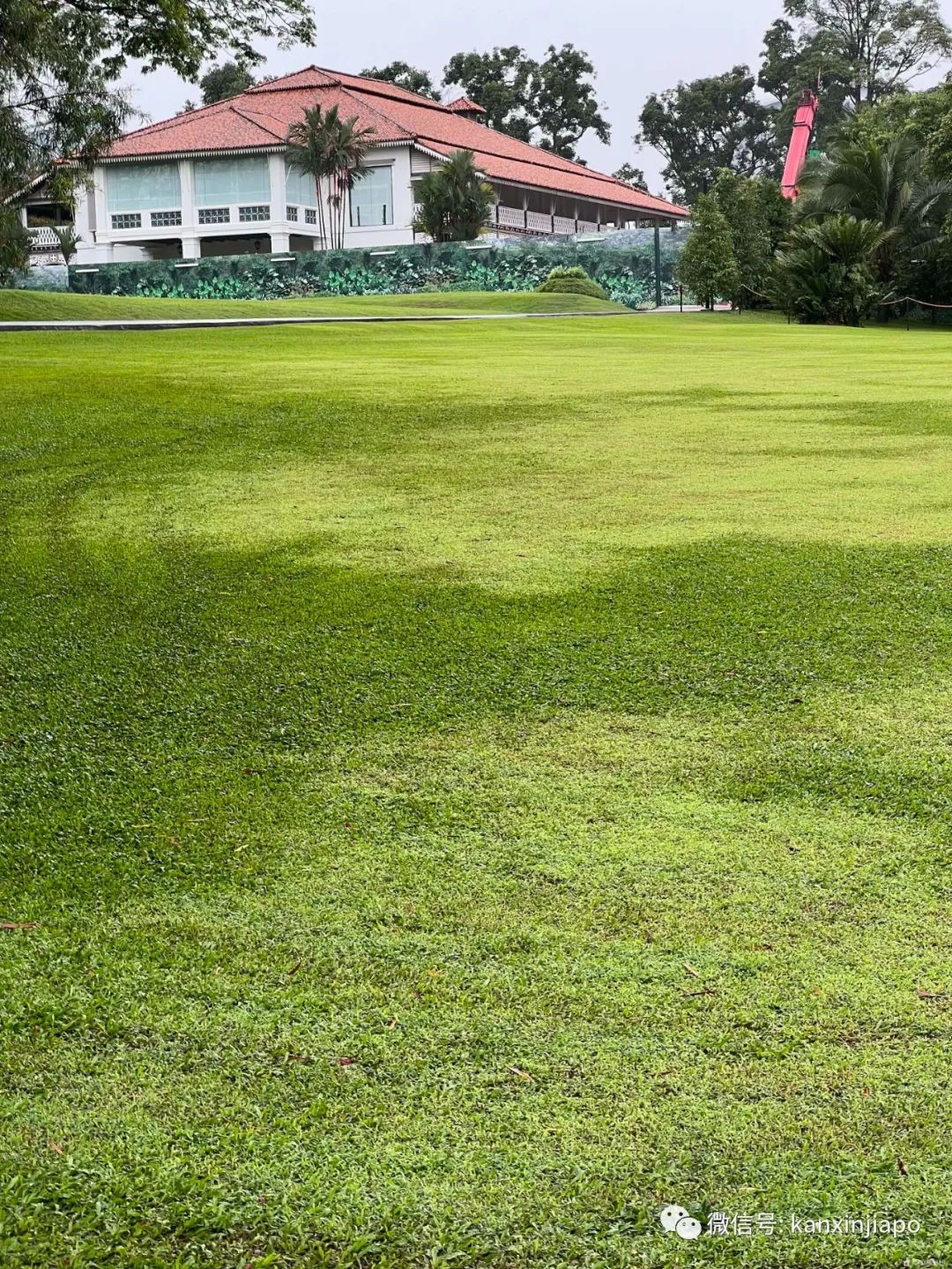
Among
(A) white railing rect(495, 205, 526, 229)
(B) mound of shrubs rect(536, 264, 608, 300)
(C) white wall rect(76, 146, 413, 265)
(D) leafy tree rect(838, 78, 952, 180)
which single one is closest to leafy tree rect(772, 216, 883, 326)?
(D) leafy tree rect(838, 78, 952, 180)

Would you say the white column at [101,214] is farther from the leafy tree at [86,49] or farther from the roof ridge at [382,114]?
the leafy tree at [86,49]

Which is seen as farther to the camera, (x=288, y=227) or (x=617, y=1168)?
Answer: (x=288, y=227)

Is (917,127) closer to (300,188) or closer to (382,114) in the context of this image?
(382,114)

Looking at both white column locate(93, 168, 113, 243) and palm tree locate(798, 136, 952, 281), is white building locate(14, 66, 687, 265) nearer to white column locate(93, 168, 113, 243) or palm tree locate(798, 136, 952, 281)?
white column locate(93, 168, 113, 243)

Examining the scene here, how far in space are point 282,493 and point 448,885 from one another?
409 cm

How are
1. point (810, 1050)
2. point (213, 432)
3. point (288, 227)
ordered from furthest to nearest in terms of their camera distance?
1. point (288, 227)
2. point (213, 432)
3. point (810, 1050)

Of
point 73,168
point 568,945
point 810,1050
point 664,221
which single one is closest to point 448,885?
point 568,945

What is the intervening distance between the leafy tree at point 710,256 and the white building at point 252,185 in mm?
22817

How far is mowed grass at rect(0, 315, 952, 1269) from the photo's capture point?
1996 millimetres

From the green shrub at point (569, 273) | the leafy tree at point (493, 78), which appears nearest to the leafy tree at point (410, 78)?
the leafy tree at point (493, 78)

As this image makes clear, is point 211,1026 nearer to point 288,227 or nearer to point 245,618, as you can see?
point 245,618

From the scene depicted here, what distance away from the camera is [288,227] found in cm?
5341

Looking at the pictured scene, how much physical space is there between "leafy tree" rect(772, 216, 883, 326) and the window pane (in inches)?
1158

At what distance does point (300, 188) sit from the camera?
177ft
